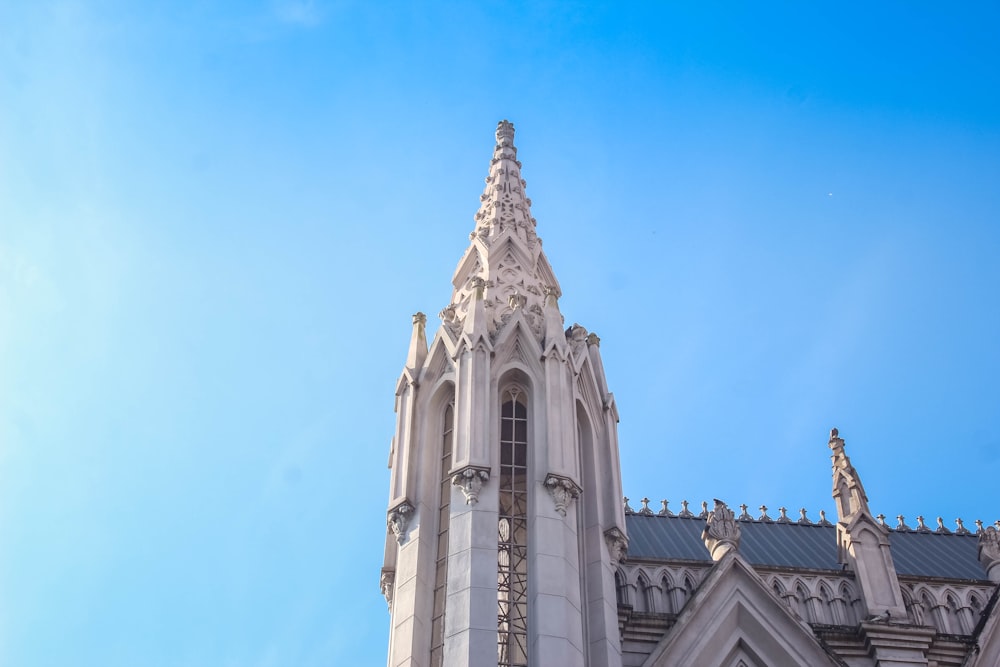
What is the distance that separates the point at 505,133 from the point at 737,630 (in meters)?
21.5

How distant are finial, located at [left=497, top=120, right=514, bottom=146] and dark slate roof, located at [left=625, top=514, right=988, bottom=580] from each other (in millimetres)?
13940

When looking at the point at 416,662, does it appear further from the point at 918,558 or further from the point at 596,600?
the point at 918,558

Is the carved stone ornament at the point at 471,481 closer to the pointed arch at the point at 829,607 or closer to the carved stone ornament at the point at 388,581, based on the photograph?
the carved stone ornament at the point at 388,581

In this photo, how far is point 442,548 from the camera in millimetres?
29078

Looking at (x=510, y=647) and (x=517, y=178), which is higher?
(x=517, y=178)

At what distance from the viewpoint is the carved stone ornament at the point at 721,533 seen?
103 feet

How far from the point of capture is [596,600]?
2861cm

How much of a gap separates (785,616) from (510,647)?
282 inches

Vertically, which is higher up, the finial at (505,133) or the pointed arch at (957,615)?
the finial at (505,133)

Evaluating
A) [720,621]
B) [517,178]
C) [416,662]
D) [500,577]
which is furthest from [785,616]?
[517,178]

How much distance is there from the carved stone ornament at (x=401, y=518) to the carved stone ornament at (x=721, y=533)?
766cm

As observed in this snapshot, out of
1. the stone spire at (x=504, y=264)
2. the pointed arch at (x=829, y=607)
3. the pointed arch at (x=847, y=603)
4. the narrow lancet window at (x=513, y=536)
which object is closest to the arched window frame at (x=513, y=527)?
the narrow lancet window at (x=513, y=536)

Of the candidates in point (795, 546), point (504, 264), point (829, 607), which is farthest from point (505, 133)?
point (829, 607)

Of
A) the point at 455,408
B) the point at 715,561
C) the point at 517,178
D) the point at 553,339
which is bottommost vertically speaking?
the point at 715,561
